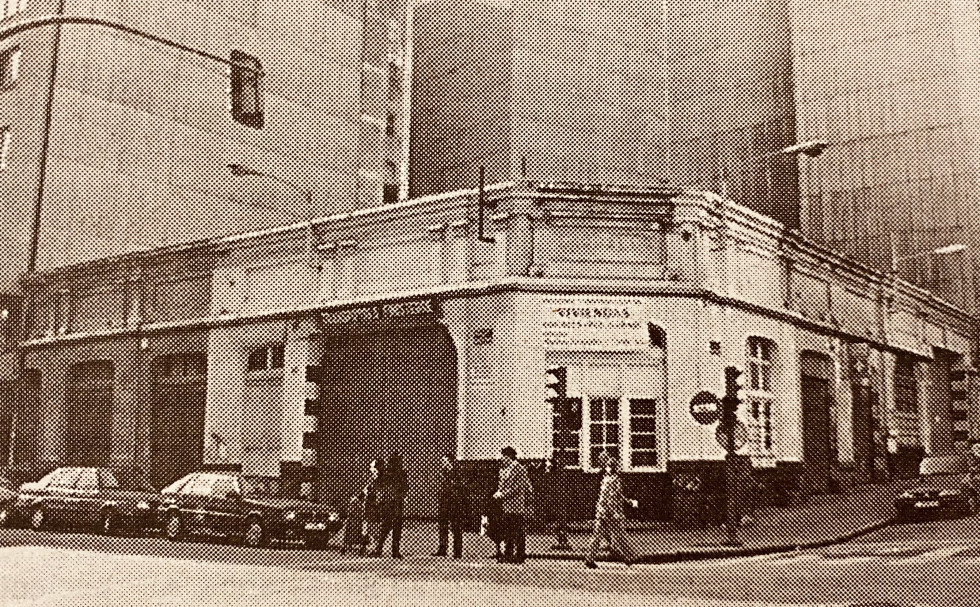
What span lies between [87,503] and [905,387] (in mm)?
22387

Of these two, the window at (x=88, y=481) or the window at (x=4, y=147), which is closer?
the window at (x=88, y=481)

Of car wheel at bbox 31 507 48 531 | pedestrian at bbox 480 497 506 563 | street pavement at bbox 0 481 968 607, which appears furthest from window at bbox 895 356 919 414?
car wheel at bbox 31 507 48 531

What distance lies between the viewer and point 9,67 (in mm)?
27422

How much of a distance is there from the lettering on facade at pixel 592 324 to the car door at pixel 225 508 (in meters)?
6.69

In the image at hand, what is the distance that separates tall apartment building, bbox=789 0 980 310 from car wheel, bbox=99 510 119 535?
15.8 meters

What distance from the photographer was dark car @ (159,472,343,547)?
1585 centimetres

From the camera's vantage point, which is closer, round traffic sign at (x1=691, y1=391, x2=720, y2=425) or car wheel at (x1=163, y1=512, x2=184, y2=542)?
round traffic sign at (x1=691, y1=391, x2=720, y2=425)

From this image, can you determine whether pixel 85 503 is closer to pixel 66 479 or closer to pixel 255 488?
pixel 66 479

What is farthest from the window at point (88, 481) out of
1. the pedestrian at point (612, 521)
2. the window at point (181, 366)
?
the pedestrian at point (612, 521)

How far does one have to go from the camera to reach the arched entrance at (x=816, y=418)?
22.6 meters

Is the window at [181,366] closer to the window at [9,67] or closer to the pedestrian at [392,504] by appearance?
the pedestrian at [392,504]

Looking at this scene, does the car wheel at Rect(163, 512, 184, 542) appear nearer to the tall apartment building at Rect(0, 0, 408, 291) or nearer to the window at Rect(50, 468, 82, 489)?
the window at Rect(50, 468, 82, 489)

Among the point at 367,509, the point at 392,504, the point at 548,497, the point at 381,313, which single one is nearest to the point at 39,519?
the point at 367,509

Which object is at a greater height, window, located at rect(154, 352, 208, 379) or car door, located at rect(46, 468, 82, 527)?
window, located at rect(154, 352, 208, 379)
